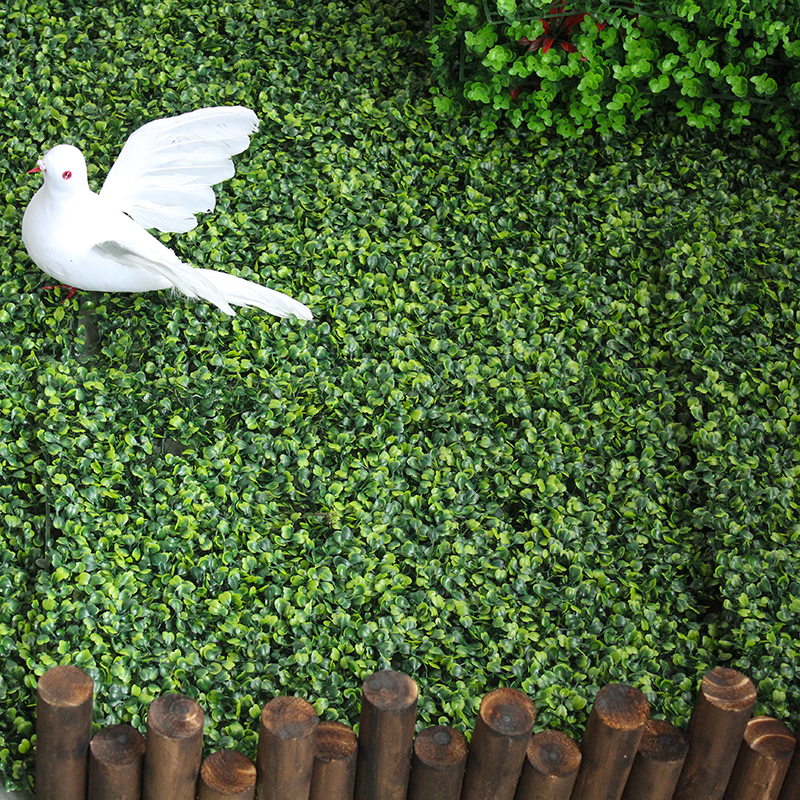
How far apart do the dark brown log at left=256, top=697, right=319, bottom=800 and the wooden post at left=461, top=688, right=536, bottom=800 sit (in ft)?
1.21

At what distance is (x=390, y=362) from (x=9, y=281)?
4.28 ft

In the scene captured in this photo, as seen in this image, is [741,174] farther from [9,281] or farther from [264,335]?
[9,281]

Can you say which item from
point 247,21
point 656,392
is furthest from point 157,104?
point 656,392

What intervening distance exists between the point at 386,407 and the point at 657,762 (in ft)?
4.60

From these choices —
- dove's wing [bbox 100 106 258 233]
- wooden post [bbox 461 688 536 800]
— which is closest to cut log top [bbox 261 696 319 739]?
wooden post [bbox 461 688 536 800]

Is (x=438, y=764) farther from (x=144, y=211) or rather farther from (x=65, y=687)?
(x=144, y=211)

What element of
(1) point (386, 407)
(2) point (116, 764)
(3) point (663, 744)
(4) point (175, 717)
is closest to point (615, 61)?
(1) point (386, 407)

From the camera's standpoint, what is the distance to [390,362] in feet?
10.6

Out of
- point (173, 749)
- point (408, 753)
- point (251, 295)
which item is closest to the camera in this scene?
point (173, 749)

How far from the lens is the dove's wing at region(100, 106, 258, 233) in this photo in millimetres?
3023

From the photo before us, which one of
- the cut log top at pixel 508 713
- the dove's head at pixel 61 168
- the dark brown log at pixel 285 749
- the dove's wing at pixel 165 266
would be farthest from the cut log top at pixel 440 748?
the dove's head at pixel 61 168

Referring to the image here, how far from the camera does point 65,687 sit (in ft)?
6.90

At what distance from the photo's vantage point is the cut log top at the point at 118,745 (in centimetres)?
211

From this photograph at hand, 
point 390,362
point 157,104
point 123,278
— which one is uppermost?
point 157,104
